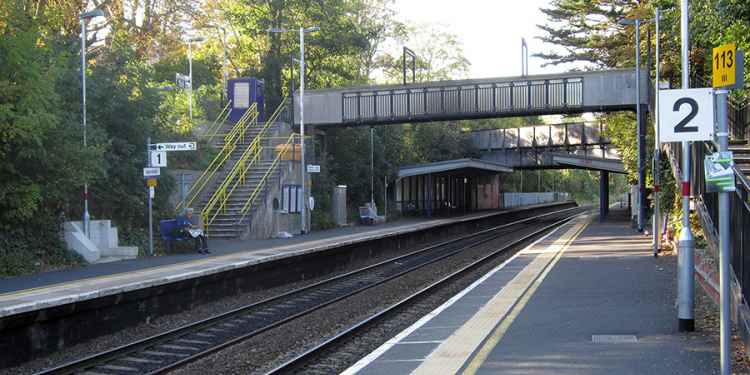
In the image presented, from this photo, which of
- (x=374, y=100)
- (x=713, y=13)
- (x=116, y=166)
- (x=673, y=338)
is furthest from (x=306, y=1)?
(x=673, y=338)

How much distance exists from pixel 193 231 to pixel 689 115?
604 inches

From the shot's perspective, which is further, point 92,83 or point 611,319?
point 92,83

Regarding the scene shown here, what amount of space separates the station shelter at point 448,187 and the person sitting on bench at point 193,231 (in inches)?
1011

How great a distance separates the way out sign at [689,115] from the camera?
875 centimetres

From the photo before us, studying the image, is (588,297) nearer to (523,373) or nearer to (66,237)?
(523,373)

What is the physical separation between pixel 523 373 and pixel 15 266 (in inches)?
503

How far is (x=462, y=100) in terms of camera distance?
112ft

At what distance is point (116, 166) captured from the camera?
22703mm

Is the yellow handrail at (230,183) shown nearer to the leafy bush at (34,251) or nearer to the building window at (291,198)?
the building window at (291,198)

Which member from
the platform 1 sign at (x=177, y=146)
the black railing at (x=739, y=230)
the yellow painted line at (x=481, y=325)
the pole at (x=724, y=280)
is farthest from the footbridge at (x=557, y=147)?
the pole at (x=724, y=280)

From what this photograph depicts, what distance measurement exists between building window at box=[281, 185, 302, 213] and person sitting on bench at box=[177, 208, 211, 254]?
7326mm

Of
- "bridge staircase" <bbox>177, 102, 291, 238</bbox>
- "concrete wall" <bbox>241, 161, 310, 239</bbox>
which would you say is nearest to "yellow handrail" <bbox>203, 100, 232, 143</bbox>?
"bridge staircase" <bbox>177, 102, 291, 238</bbox>

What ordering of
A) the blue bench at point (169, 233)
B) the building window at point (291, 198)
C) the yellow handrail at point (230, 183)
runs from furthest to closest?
the building window at point (291, 198)
the yellow handrail at point (230, 183)
the blue bench at point (169, 233)

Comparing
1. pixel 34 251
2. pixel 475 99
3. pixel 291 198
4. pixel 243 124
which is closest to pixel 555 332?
pixel 34 251
